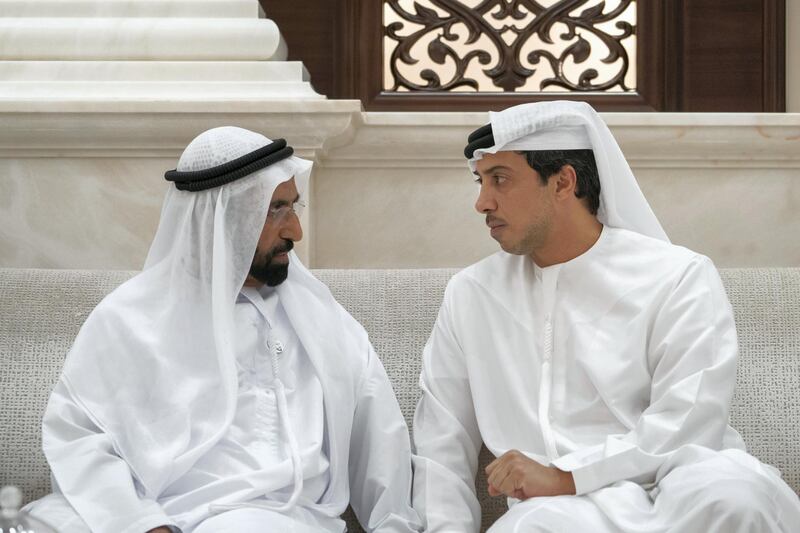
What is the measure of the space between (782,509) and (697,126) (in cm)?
210

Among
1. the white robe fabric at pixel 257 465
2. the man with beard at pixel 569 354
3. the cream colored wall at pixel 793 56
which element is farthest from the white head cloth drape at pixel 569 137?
the cream colored wall at pixel 793 56

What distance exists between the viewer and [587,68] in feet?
18.6

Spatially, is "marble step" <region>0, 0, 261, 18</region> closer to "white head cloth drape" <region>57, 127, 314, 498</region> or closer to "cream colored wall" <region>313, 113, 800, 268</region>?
"cream colored wall" <region>313, 113, 800, 268</region>

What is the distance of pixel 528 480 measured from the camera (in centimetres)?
337

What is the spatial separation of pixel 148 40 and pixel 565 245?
1.89 m

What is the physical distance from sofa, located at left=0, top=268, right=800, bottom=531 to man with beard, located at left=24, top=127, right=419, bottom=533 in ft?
1.01

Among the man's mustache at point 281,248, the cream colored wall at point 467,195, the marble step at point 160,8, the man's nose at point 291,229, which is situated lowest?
the cream colored wall at point 467,195

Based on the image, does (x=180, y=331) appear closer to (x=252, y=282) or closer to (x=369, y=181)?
(x=252, y=282)

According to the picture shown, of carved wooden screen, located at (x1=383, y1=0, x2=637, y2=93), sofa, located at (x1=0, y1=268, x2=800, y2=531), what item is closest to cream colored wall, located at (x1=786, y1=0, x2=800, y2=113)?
carved wooden screen, located at (x1=383, y1=0, x2=637, y2=93)

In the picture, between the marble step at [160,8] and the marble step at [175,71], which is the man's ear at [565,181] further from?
the marble step at [160,8]

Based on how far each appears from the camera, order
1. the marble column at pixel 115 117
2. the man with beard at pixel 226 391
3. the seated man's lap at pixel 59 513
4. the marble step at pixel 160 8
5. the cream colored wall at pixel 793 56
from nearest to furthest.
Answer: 1. the seated man's lap at pixel 59 513
2. the man with beard at pixel 226 391
3. the marble column at pixel 115 117
4. the marble step at pixel 160 8
5. the cream colored wall at pixel 793 56

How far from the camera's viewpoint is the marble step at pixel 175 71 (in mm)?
4832

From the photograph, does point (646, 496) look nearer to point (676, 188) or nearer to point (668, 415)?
point (668, 415)

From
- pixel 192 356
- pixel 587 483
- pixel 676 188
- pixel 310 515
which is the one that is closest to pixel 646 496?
pixel 587 483
